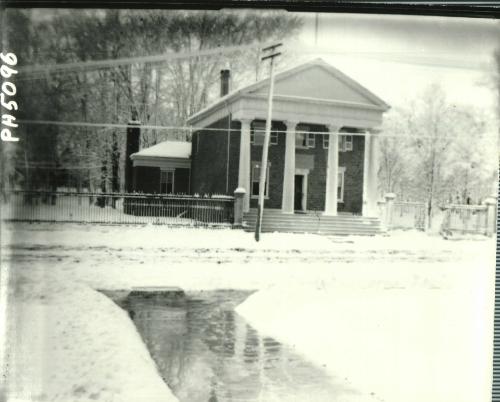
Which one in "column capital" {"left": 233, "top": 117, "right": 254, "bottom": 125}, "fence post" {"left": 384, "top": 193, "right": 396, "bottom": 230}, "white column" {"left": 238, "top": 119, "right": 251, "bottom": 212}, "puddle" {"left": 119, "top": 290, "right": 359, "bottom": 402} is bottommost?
"puddle" {"left": 119, "top": 290, "right": 359, "bottom": 402}

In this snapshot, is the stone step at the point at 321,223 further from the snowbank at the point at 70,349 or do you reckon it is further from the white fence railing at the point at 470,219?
the snowbank at the point at 70,349

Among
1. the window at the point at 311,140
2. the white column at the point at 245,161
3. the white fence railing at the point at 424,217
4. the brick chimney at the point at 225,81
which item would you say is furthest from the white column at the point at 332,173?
the brick chimney at the point at 225,81

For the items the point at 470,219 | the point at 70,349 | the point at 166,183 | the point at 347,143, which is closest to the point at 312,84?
the point at 347,143

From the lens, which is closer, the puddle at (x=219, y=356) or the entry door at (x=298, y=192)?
the puddle at (x=219, y=356)

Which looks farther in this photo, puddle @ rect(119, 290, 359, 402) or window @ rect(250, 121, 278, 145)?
window @ rect(250, 121, 278, 145)

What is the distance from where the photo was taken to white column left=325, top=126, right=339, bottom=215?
3236 millimetres

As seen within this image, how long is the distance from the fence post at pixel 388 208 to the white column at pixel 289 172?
0.62 metres

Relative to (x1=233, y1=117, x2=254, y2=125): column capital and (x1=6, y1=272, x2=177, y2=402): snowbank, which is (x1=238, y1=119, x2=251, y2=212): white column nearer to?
(x1=233, y1=117, x2=254, y2=125): column capital

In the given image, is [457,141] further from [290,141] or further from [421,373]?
[421,373]

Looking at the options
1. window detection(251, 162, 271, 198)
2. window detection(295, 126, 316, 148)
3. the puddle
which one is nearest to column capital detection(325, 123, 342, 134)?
window detection(295, 126, 316, 148)

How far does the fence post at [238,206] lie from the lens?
3219 millimetres

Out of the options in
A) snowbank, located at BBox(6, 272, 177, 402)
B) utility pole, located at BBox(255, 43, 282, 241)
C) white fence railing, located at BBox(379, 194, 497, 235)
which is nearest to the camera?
snowbank, located at BBox(6, 272, 177, 402)

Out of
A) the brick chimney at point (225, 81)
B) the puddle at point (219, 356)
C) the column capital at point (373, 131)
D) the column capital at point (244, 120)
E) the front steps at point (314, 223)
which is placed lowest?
the puddle at point (219, 356)

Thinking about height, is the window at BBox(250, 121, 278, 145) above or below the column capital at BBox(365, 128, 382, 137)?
below
